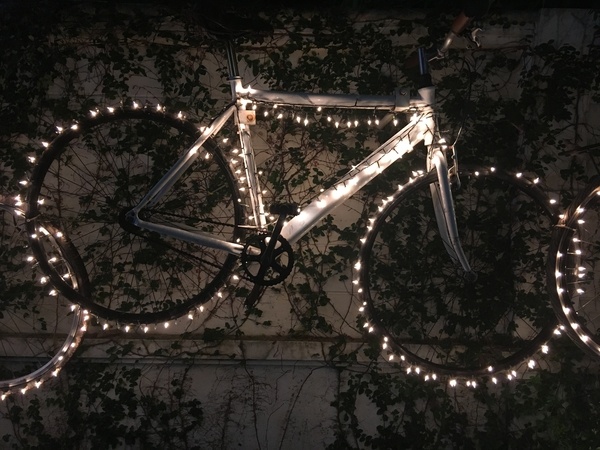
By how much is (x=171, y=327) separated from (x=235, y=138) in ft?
4.54

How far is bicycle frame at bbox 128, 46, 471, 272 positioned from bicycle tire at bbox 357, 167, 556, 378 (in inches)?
22.8

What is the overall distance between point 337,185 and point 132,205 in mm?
1508

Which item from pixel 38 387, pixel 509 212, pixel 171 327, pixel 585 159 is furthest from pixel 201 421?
pixel 585 159

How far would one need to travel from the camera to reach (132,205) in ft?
10.6

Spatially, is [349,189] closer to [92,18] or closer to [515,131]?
[515,131]

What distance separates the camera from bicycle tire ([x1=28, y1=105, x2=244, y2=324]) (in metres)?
3.19

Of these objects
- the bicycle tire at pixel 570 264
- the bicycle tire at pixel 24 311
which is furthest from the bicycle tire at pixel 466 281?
the bicycle tire at pixel 24 311

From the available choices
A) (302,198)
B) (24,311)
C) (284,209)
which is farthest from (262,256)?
(24,311)

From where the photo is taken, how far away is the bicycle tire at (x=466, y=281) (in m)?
3.20

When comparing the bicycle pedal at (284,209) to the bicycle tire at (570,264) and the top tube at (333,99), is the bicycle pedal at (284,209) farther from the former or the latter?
the bicycle tire at (570,264)

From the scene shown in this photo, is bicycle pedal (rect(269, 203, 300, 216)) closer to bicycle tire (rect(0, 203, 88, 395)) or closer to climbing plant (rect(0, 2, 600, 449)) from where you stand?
climbing plant (rect(0, 2, 600, 449))

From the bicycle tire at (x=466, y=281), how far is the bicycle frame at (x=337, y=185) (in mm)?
579

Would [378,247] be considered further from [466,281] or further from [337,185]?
[337,185]

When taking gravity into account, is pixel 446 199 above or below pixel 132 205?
below
